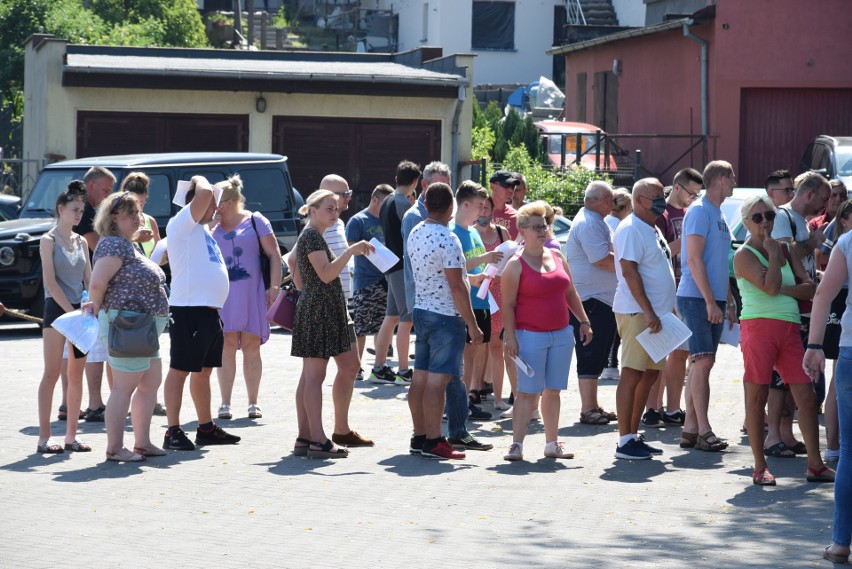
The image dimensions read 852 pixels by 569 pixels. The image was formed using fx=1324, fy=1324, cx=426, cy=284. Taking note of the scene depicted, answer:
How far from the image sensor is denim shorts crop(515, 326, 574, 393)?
8.99 metres

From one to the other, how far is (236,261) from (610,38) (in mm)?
25275

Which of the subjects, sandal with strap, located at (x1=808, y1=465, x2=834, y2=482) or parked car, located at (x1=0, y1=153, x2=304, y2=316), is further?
parked car, located at (x1=0, y1=153, x2=304, y2=316)

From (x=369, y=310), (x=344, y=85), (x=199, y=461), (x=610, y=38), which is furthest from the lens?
(x=610, y=38)

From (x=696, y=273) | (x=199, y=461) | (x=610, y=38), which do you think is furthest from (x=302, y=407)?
(x=610, y=38)

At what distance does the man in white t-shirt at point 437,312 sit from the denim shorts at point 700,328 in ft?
5.26

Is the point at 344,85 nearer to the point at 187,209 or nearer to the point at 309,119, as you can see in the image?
the point at 309,119

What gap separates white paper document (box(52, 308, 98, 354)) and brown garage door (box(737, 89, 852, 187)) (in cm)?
2148

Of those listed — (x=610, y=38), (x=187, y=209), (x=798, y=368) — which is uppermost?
(x=610, y=38)

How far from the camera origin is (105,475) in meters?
8.38

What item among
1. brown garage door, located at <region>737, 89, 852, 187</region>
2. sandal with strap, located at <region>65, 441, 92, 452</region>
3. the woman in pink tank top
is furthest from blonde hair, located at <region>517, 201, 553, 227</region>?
brown garage door, located at <region>737, 89, 852, 187</region>

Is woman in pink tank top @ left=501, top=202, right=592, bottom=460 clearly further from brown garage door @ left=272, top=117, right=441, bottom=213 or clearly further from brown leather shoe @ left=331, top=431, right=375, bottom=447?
brown garage door @ left=272, top=117, right=441, bottom=213

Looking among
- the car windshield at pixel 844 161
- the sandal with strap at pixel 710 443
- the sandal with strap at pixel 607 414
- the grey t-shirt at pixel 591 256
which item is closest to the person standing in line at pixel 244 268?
the grey t-shirt at pixel 591 256

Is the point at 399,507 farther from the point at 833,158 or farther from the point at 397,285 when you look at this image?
the point at 833,158

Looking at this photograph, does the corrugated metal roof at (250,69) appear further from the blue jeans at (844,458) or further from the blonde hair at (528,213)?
the blue jeans at (844,458)
